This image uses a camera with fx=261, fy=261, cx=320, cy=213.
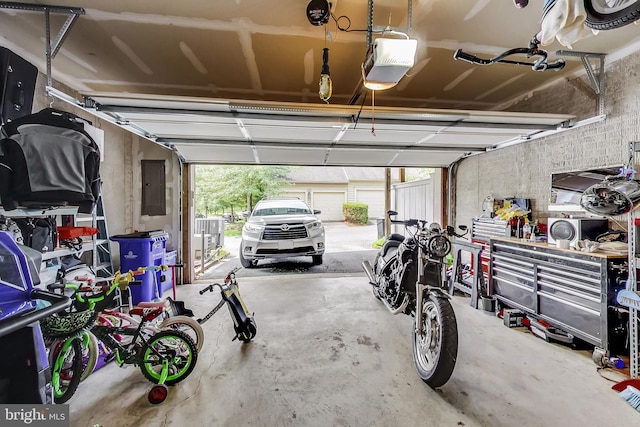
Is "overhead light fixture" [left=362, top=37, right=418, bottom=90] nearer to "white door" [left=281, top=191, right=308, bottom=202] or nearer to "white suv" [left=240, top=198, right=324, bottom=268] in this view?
"white suv" [left=240, top=198, right=324, bottom=268]

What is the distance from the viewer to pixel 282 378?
84.4 inches

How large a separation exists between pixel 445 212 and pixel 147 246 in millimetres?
5602

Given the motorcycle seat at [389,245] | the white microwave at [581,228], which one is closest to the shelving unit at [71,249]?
the motorcycle seat at [389,245]

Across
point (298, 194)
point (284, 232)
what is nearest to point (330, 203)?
point (298, 194)

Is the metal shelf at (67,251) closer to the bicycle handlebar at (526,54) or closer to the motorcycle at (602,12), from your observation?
the bicycle handlebar at (526,54)

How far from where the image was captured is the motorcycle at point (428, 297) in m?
1.94

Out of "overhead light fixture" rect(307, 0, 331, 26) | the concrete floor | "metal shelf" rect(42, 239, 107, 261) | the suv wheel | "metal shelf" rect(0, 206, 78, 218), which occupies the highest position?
"overhead light fixture" rect(307, 0, 331, 26)

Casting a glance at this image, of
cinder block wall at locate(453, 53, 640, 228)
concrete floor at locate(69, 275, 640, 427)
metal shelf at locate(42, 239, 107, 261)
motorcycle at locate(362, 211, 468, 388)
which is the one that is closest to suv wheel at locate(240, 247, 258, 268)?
metal shelf at locate(42, 239, 107, 261)

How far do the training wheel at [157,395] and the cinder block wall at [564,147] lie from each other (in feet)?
14.7

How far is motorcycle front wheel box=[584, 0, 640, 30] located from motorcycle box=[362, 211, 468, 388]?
5.14 ft

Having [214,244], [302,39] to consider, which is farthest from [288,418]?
[214,244]

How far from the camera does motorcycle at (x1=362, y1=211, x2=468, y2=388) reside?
1.94m

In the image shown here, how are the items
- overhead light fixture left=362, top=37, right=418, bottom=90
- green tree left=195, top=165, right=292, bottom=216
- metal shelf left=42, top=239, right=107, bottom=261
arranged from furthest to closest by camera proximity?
green tree left=195, top=165, right=292, bottom=216 → metal shelf left=42, top=239, right=107, bottom=261 → overhead light fixture left=362, top=37, right=418, bottom=90

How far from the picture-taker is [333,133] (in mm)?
3602
